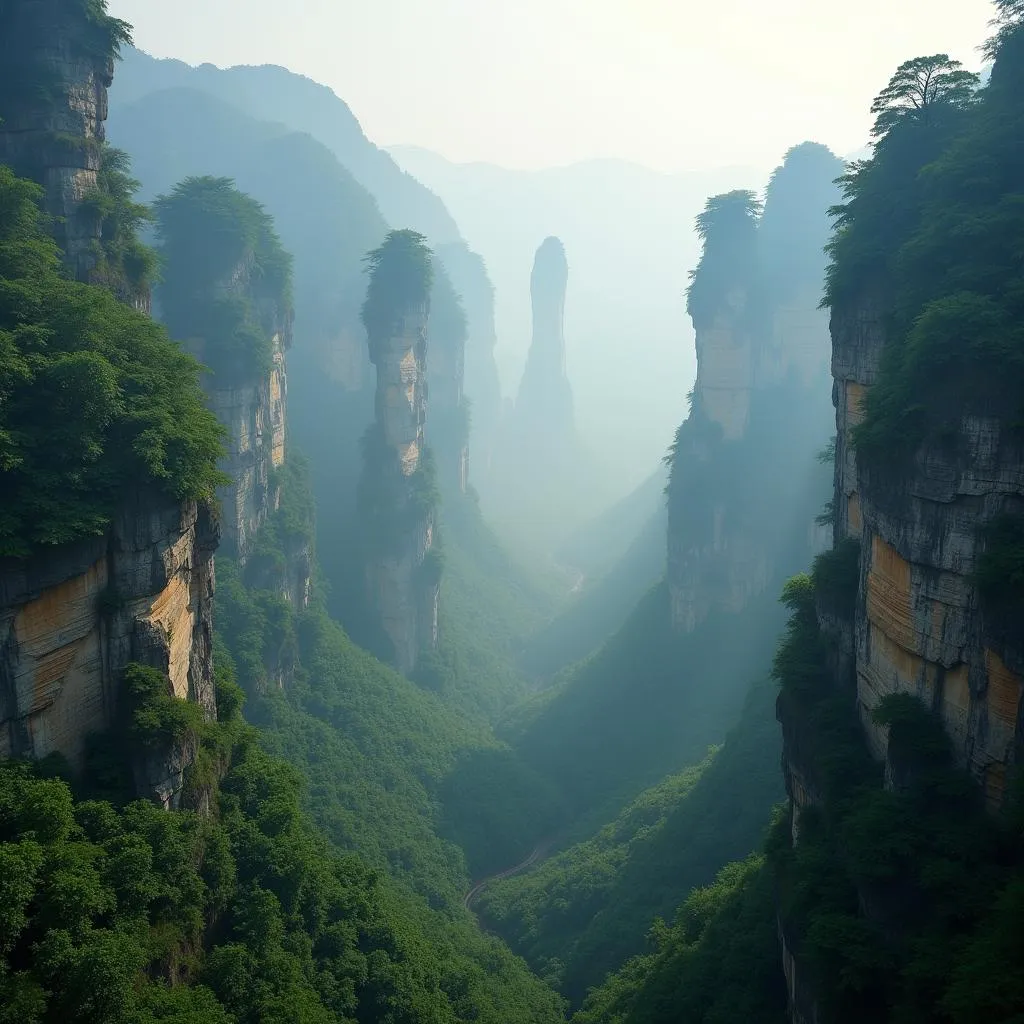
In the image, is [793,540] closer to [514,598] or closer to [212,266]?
[514,598]

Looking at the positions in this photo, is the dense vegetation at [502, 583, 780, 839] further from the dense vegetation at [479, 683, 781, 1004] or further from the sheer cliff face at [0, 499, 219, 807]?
the sheer cliff face at [0, 499, 219, 807]

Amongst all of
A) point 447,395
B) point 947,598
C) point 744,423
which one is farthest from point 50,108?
point 447,395

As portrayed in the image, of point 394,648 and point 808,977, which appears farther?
point 394,648

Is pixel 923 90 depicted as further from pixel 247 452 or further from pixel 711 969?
pixel 247 452

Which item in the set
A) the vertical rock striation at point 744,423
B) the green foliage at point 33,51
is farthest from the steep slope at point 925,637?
the vertical rock striation at point 744,423

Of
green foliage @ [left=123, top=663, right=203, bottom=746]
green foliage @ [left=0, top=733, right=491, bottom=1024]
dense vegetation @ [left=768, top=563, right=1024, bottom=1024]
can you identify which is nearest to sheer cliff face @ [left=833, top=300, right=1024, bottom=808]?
dense vegetation @ [left=768, top=563, right=1024, bottom=1024]

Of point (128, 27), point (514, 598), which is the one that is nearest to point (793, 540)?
point (514, 598)
